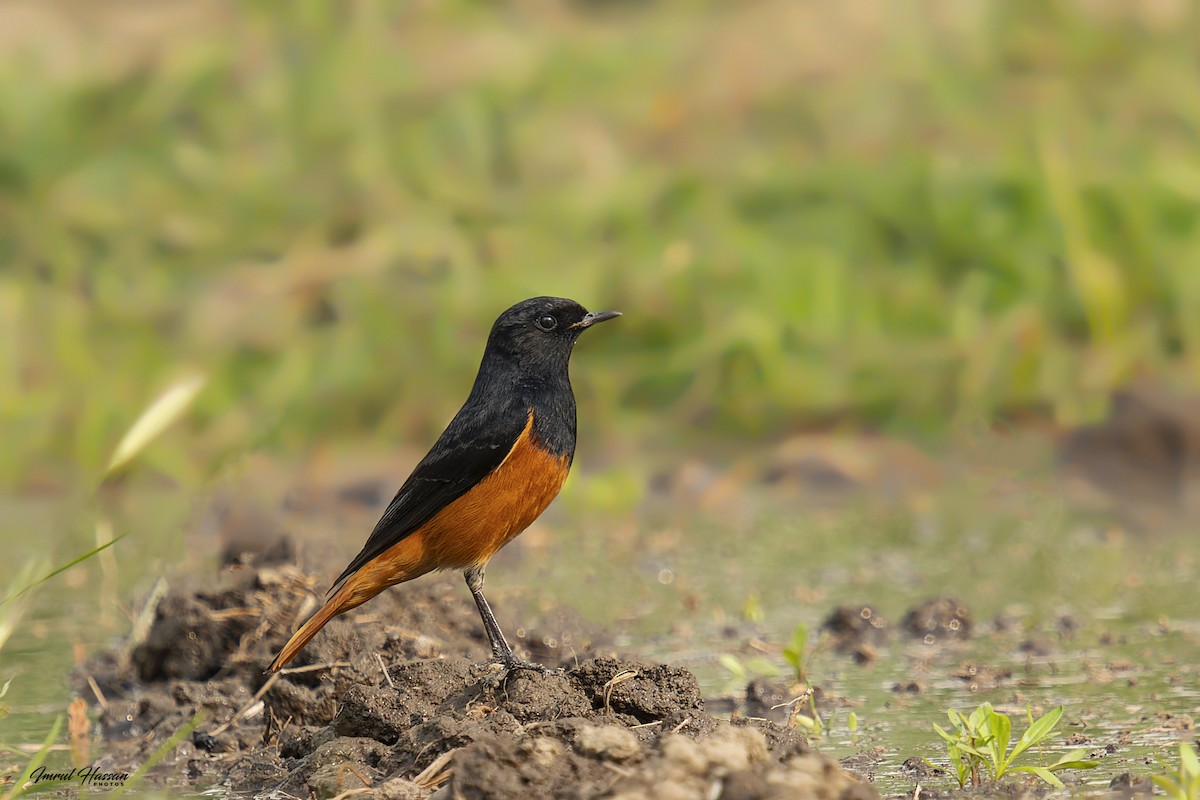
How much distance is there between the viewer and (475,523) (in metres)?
5.37

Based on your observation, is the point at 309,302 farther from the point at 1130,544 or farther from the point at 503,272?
the point at 1130,544

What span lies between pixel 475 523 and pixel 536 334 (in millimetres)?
674

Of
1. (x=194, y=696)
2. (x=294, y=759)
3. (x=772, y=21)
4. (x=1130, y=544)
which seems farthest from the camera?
(x=772, y=21)

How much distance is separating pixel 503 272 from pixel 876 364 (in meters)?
2.39

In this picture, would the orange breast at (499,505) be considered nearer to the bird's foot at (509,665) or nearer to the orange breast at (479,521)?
the orange breast at (479,521)

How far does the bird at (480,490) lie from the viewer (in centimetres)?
532

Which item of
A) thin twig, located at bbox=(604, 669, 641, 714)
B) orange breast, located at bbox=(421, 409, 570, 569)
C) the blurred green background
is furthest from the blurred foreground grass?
thin twig, located at bbox=(604, 669, 641, 714)

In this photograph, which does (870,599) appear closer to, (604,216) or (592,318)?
(592,318)

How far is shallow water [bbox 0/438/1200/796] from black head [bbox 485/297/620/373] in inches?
46.7

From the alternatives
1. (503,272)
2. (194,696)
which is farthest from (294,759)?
(503,272)

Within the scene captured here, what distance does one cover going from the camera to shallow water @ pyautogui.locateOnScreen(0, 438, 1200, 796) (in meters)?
5.20

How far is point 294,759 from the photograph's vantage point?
4895 millimetres

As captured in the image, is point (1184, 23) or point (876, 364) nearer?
point (876, 364)

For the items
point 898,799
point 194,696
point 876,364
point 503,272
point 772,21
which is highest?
point 772,21
